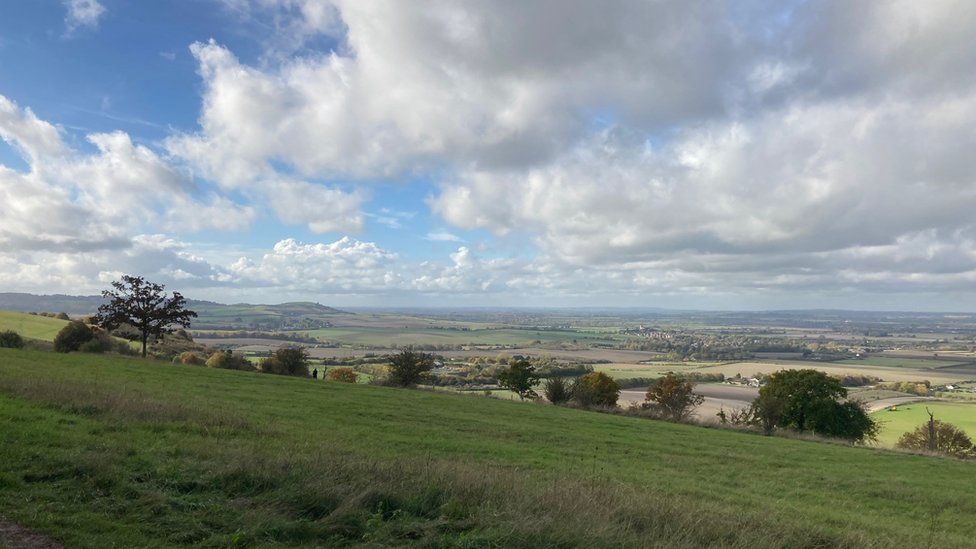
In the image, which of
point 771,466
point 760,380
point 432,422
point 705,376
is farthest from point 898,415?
point 432,422

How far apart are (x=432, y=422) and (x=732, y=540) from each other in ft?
63.6

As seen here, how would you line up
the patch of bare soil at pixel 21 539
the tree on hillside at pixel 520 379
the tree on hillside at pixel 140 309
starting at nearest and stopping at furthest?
the patch of bare soil at pixel 21 539 → the tree on hillside at pixel 140 309 → the tree on hillside at pixel 520 379

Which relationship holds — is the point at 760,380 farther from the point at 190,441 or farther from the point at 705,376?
the point at 190,441

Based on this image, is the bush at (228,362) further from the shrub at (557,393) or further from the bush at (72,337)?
the shrub at (557,393)

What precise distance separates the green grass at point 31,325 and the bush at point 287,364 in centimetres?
2396

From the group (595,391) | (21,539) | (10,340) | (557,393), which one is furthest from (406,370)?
(21,539)

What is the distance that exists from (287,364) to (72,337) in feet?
59.8

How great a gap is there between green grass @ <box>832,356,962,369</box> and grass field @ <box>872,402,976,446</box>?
73.3m

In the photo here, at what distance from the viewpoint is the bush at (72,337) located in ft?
153

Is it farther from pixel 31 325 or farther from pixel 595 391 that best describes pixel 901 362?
pixel 31 325

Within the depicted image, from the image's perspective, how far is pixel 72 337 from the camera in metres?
47.5

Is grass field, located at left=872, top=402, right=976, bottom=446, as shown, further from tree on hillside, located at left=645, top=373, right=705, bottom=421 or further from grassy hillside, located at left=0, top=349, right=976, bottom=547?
grassy hillside, located at left=0, top=349, right=976, bottom=547

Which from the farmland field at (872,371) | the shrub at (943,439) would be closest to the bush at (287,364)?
the shrub at (943,439)

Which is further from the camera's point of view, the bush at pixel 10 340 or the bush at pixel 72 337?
the bush at pixel 72 337
